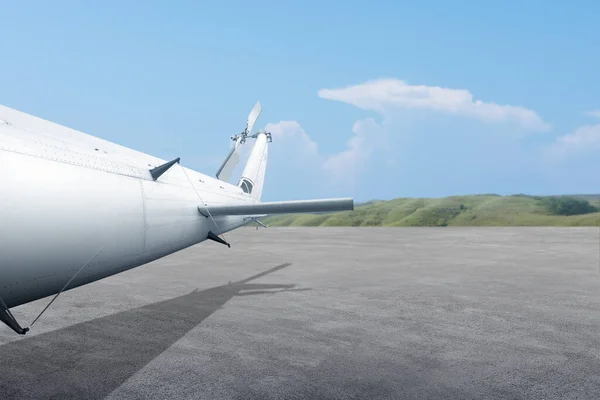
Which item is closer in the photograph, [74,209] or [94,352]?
[74,209]

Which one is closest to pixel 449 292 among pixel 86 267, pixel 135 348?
pixel 135 348

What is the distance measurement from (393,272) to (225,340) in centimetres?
1007

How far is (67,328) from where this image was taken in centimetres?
862

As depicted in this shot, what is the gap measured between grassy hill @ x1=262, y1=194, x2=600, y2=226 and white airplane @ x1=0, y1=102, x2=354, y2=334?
277ft

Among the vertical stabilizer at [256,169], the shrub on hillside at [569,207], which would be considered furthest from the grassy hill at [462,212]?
the vertical stabilizer at [256,169]

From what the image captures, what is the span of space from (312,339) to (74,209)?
4923 mm

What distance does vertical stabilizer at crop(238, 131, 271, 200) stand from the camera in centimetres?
2033

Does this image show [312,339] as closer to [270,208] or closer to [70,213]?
[270,208]

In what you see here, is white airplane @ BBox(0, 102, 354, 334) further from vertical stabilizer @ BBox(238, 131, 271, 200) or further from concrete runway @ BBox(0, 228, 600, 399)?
vertical stabilizer @ BBox(238, 131, 271, 200)

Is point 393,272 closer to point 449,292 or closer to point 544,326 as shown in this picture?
point 449,292

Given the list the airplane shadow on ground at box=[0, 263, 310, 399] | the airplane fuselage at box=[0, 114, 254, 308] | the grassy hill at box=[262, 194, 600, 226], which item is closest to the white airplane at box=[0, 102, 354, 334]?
the airplane fuselage at box=[0, 114, 254, 308]

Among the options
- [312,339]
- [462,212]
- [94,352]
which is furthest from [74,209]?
[462,212]

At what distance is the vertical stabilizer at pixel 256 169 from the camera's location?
20.3 m

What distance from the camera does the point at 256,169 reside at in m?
21.5
